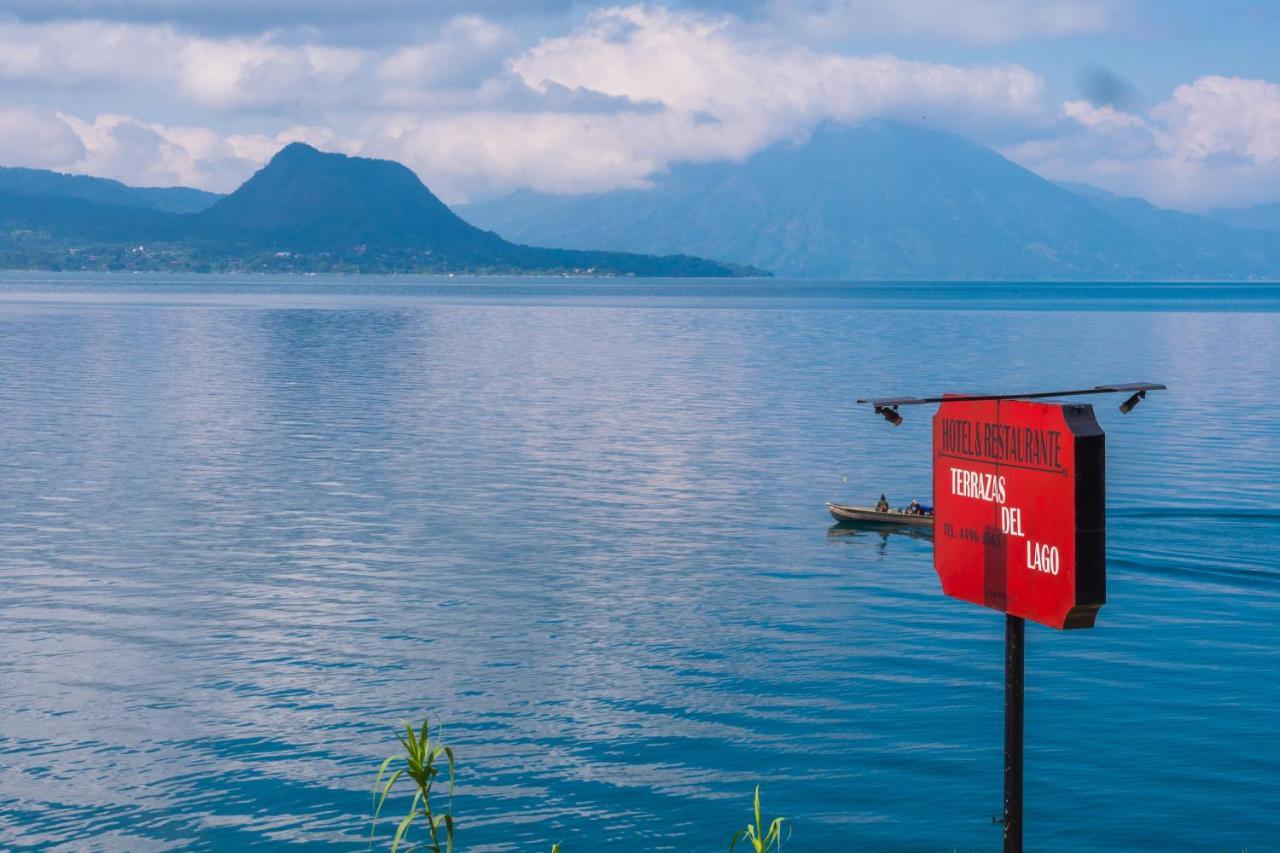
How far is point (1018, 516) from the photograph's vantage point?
53.2ft

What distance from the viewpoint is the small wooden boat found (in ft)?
192

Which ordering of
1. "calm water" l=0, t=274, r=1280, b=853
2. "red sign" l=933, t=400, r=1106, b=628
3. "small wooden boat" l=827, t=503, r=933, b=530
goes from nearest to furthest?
"red sign" l=933, t=400, r=1106, b=628
"calm water" l=0, t=274, r=1280, b=853
"small wooden boat" l=827, t=503, r=933, b=530

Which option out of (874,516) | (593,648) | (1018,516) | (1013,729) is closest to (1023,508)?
(1018,516)

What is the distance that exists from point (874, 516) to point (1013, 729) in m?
42.3

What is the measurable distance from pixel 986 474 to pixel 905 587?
108 feet

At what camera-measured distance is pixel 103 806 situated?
2938 cm

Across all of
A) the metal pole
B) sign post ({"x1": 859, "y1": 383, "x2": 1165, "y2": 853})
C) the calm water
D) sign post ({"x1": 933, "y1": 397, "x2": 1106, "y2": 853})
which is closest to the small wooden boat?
the calm water

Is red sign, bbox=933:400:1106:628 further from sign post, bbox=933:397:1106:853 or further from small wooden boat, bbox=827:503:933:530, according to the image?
small wooden boat, bbox=827:503:933:530

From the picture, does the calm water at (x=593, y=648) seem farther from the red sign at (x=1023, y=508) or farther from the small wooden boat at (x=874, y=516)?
the red sign at (x=1023, y=508)

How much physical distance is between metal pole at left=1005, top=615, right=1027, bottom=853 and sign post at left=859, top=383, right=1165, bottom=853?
0.01 meters

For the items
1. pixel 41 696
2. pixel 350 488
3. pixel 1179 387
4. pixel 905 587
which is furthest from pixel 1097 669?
pixel 1179 387

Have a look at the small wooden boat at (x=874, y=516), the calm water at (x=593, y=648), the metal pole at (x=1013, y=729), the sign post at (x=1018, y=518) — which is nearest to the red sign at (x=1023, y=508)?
the sign post at (x=1018, y=518)

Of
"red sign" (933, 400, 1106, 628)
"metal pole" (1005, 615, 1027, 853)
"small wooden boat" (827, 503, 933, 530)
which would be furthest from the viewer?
"small wooden boat" (827, 503, 933, 530)

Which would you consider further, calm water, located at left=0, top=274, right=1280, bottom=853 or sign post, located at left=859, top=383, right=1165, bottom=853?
calm water, located at left=0, top=274, right=1280, bottom=853
